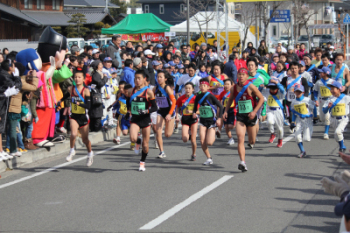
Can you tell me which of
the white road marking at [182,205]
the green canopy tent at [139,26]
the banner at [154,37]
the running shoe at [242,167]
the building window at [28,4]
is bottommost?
the white road marking at [182,205]

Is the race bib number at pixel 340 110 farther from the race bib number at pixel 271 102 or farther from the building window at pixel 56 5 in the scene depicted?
the building window at pixel 56 5

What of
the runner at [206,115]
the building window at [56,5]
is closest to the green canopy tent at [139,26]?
the building window at [56,5]

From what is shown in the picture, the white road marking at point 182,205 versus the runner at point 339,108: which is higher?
the runner at point 339,108

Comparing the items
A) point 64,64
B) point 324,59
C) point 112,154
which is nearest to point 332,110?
point 324,59

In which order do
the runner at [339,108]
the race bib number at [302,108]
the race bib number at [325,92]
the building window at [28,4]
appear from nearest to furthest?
1. the runner at [339,108]
2. the race bib number at [302,108]
3. the race bib number at [325,92]
4. the building window at [28,4]

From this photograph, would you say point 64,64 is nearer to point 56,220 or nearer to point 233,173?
point 233,173

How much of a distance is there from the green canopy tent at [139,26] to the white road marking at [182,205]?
23.4 m

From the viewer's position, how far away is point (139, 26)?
31891 mm

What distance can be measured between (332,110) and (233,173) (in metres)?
3.18

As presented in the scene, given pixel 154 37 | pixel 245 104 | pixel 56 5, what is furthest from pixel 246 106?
pixel 56 5

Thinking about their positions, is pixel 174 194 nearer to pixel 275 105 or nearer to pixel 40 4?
pixel 275 105

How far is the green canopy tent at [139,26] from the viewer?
31453 mm

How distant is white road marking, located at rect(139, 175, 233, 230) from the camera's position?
255 inches

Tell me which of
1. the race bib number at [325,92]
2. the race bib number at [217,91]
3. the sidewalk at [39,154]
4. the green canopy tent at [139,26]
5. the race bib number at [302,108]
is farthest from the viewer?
the green canopy tent at [139,26]
